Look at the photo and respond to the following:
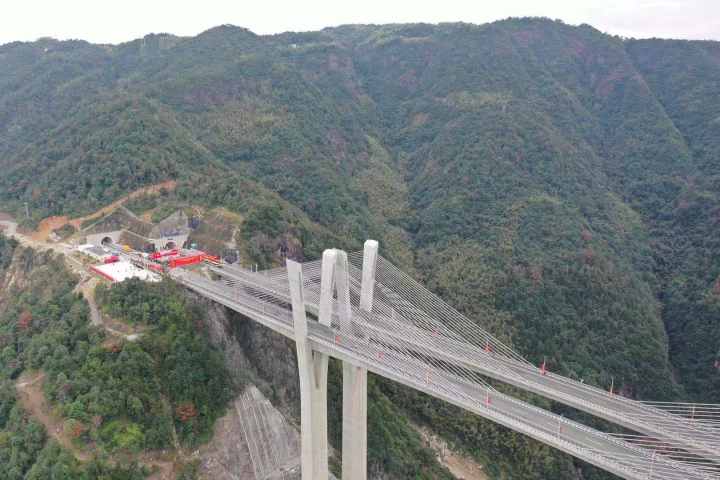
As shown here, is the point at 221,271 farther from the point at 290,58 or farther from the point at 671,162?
the point at 290,58

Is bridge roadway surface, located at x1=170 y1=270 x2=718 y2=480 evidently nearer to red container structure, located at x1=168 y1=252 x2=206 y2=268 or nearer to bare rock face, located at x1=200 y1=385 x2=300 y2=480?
bare rock face, located at x1=200 y1=385 x2=300 y2=480

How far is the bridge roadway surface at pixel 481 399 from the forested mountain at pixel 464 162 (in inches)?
458

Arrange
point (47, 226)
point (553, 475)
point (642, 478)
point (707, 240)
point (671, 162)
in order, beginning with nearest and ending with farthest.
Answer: point (642, 478) → point (553, 475) → point (47, 226) → point (707, 240) → point (671, 162)

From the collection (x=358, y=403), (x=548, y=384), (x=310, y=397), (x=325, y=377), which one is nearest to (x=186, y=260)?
(x=325, y=377)

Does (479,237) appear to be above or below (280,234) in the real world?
below

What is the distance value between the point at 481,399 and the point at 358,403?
7.25 m

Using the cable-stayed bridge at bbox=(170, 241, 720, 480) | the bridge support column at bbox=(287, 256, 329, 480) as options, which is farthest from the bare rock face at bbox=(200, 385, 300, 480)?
the cable-stayed bridge at bbox=(170, 241, 720, 480)

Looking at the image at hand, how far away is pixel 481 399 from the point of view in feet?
81.7

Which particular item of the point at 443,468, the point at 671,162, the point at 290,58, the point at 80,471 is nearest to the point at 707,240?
the point at 671,162

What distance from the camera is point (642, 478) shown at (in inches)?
768

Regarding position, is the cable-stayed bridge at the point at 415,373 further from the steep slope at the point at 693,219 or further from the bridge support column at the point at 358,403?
the steep slope at the point at 693,219

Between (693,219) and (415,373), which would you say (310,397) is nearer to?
(415,373)

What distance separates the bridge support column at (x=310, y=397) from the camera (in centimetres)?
2794

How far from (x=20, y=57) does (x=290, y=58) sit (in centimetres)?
5578
